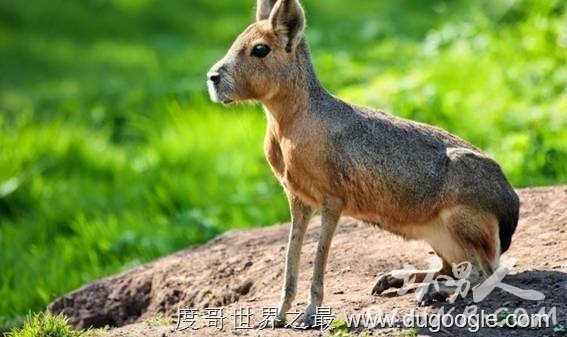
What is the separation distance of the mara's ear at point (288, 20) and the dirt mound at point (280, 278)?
123 cm

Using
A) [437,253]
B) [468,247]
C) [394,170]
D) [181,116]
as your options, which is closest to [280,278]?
[437,253]

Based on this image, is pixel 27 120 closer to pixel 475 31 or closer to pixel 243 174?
pixel 243 174

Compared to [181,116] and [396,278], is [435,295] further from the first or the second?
[181,116]

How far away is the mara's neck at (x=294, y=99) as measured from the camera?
599cm

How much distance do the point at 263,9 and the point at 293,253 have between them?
1151 mm

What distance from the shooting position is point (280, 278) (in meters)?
6.91

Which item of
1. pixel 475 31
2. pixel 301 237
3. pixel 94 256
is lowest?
pixel 94 256

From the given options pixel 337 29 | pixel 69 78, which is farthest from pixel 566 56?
pixel 69 78

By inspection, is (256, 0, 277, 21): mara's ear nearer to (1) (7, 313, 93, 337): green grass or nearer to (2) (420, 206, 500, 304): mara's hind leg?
(2) (420, 206, 500, 304): mara's hind leg

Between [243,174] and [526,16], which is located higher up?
[526,16]

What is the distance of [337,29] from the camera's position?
13.7 m

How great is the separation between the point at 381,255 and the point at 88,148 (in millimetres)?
5143

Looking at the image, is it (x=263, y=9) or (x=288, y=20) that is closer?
(x=288, y=20)

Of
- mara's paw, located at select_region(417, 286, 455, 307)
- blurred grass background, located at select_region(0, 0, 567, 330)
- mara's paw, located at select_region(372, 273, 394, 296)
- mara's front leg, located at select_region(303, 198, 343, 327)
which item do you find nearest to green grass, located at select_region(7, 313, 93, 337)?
mara's front leg, located at select_region(303, 198, 343, 327)
